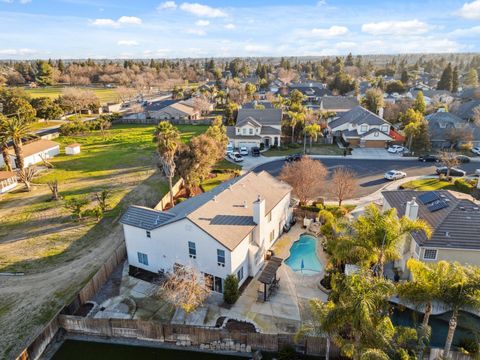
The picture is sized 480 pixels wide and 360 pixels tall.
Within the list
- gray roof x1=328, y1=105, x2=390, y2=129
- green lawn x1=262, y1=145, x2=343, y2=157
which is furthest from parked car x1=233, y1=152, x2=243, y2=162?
gray roof x1=328, y1=105, x2=390, y2=129

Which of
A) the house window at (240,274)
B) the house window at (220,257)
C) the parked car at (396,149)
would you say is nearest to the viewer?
the house window at (220,257)

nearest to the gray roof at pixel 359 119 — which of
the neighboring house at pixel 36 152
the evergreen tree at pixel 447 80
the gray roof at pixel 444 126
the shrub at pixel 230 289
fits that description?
the gray roof at pixel 444 126

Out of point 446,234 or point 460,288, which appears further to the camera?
point 446,234

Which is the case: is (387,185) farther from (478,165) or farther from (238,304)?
(238,304)

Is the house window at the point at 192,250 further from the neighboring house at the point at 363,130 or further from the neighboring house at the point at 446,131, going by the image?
the neighboring house at the point at 446,131

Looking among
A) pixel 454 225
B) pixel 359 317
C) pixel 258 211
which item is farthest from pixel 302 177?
pixel 359 317

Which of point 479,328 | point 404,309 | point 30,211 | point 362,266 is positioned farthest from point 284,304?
point 30,211

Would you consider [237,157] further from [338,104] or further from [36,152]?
[338,104]

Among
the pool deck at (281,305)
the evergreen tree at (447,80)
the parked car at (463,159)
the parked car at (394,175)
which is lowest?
the pool deck at (281,305)
